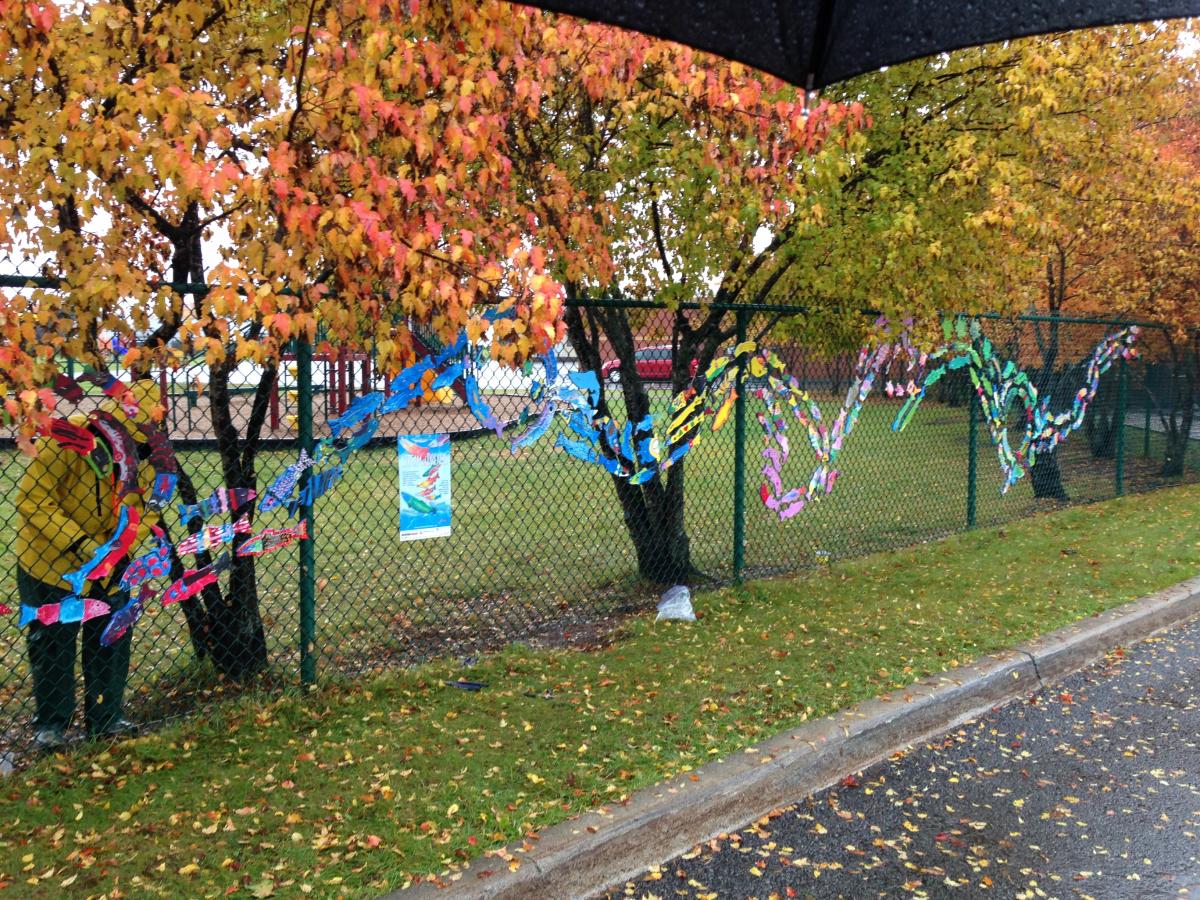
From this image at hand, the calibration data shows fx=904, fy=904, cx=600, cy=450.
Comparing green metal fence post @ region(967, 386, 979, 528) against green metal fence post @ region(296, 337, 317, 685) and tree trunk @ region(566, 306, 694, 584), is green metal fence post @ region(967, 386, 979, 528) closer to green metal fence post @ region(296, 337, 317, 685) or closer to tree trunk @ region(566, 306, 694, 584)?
tree trunk @ region(566, 306, 694, 584)

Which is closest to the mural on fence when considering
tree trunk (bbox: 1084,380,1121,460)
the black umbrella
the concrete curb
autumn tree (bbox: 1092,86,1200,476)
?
tree trunk (bbox: 1084,380,1121,460)

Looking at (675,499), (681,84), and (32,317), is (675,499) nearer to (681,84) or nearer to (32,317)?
(681,84)

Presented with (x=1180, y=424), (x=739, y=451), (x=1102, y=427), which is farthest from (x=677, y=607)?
(x=1180, y=424)

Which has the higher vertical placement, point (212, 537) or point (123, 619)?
point (212, 537)

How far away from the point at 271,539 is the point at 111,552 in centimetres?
74

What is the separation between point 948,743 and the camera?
15.2 ft

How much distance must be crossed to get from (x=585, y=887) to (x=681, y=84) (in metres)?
3.77

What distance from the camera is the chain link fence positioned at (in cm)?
466

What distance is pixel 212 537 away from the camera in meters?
4.30

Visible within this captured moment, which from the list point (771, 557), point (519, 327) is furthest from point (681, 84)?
point (771, 557)

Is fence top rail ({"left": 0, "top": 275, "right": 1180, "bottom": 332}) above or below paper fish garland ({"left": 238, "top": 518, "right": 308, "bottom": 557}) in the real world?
above

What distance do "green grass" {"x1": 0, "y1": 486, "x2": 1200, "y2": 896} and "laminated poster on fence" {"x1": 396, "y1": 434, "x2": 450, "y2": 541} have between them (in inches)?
32.2

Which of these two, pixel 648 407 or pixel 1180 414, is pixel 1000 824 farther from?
pixel 1180 414

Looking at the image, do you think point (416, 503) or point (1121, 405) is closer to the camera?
point (416, 503)
